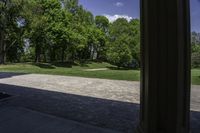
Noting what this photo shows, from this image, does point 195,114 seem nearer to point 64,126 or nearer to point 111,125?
point 111,125

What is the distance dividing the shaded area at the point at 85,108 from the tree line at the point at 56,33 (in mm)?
17303

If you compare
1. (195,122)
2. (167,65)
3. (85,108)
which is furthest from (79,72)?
(167,65)

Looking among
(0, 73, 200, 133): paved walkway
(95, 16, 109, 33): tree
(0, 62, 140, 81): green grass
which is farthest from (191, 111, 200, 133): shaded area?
(95, 16, 109, 33): tree

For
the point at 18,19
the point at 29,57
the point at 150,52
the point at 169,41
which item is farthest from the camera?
the point at 29,57

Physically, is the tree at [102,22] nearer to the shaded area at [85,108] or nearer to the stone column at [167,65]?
the shaded area at [85,108]

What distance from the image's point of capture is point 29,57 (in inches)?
1478

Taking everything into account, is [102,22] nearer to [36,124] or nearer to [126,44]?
[126,44]

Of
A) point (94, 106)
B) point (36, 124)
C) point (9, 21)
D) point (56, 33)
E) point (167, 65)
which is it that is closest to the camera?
point (167, 65)

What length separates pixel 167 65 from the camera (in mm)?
2711

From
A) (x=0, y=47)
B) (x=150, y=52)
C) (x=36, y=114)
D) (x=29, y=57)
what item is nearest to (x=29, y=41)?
(x=0, y=47)

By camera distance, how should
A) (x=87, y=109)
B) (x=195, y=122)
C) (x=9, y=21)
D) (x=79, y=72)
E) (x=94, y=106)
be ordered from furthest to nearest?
(x=9, y=21) → (x=79, y=72) → (x=94, y=106) → (x=87, y=109) → (x=195, y=122)

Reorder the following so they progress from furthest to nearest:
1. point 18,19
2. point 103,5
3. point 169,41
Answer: point 103,5 < point 18,19 < point 169,41

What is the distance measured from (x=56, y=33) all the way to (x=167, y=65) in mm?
25191

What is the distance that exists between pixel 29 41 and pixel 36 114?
2464cm
